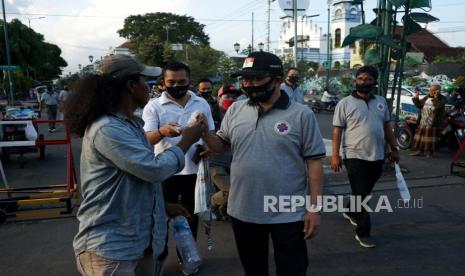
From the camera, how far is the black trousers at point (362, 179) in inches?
166

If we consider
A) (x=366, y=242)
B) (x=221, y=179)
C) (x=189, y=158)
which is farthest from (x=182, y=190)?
(x=366, y=242)

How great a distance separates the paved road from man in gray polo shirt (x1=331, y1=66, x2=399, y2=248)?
355 mm

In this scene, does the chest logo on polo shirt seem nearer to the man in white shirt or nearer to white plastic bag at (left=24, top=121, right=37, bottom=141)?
the man in white shirt

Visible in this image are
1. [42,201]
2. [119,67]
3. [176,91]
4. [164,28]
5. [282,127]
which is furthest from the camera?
[164,28]

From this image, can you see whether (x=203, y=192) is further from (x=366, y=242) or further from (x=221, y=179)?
(x=366, y=242)

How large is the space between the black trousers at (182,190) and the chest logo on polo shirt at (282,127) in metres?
1.33

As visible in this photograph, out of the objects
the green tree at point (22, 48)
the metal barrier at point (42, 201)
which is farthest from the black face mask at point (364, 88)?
the green tree at point (22, 48)

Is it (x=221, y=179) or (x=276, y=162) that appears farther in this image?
(x=221, y=179)

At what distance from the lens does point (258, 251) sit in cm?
273

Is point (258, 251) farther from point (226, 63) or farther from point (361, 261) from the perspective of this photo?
point (226, 63)

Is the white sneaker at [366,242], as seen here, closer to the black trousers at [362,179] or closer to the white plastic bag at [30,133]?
the black trousers at [362,179]

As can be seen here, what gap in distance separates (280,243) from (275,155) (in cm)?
54

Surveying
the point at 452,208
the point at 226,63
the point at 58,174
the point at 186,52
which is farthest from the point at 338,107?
the point at 186,52

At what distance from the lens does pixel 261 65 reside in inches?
101
